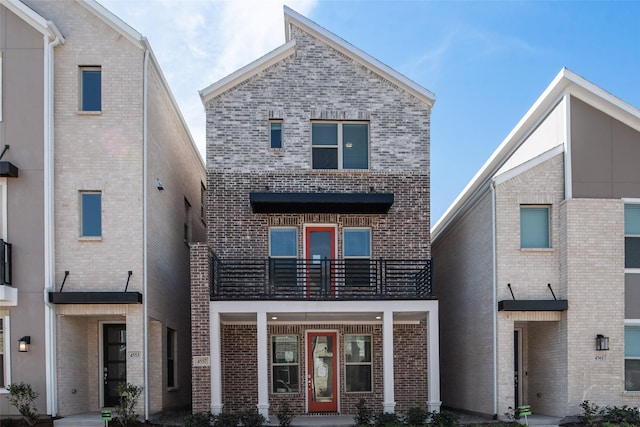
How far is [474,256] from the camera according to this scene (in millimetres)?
15570

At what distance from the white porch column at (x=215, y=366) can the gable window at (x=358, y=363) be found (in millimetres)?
3853

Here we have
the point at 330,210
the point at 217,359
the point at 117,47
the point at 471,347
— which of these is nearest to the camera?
the point at 217,359

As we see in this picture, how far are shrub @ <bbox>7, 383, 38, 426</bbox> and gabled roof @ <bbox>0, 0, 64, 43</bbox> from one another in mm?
8397

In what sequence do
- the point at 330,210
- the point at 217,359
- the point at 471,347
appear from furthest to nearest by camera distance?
the point at 471,347 → the point at 330,210 → the point at 217,359

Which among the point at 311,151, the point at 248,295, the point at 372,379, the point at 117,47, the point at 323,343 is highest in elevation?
the point at 117,47

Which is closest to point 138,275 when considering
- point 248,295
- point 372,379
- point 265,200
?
point 248,295

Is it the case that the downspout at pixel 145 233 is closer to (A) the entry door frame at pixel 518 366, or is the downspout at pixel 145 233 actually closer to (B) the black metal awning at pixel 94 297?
(B) the black metal awning at pixel 94 297

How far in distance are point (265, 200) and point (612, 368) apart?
32.2 feet

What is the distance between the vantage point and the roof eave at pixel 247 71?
14.7 metres

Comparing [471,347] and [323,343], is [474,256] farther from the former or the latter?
[323,343]

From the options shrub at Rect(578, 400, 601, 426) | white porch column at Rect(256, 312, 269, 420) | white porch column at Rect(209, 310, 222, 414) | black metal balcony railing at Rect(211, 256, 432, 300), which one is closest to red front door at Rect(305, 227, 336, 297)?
black metal balcony railing at Rect(211, 256, 432, 300)

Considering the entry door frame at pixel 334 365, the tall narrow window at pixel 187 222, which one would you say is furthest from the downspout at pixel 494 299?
the tall narrow window at pixel 187 222

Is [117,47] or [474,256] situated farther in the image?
[474,256]

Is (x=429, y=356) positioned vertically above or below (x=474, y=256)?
below
